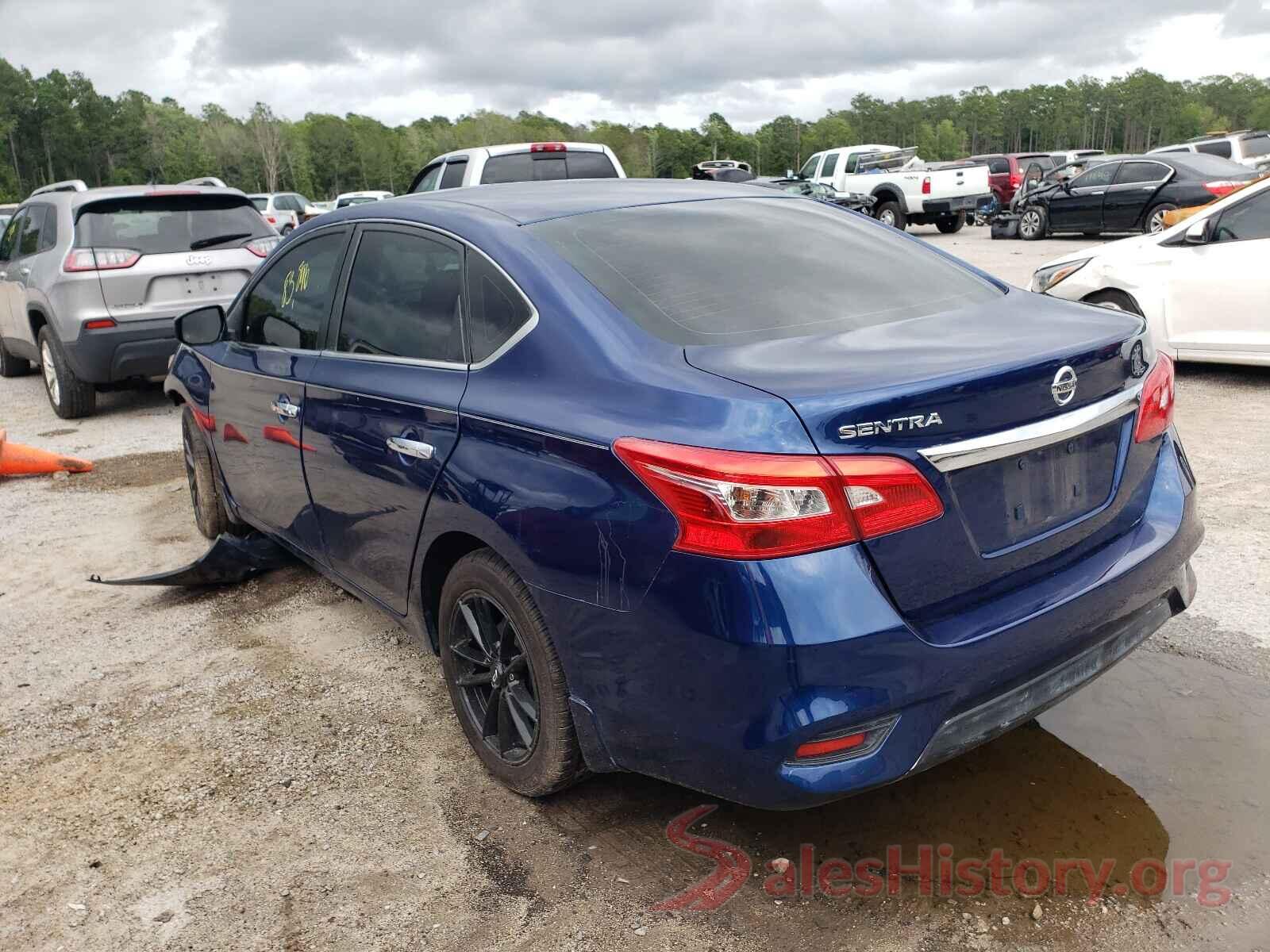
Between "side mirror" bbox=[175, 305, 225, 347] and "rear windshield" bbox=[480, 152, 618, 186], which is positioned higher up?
"rear windshield" bbox=[480, 152, 618, 186]

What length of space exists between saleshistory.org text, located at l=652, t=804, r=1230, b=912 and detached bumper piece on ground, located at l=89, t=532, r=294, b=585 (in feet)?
9.51

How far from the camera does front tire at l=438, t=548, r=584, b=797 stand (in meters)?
2.78

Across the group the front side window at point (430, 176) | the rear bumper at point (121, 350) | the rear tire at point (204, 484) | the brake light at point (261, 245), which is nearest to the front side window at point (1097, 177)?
the front side window at point (430, 176)

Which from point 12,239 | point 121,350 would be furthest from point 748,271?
point 12,239

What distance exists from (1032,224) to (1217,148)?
4.88m

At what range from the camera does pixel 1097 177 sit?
19.8 meters

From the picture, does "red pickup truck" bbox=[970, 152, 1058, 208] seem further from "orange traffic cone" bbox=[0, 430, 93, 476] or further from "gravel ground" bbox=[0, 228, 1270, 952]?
"gravel ground" bbox=[0, 228, 1270, 952]

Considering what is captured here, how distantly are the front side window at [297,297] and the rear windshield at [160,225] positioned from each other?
193 inches

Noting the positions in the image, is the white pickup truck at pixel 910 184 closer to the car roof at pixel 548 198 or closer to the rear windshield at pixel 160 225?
the rear windshield at pixel 160 225

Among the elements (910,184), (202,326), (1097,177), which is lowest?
(910,184)

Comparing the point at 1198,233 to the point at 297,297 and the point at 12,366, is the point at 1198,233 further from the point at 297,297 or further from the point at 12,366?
the point at 12,366

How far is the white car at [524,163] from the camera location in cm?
1102

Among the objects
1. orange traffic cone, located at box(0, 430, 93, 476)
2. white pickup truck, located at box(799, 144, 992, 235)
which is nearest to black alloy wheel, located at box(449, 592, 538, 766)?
orange traffic cone, located at box(0, 430, 93, 476)

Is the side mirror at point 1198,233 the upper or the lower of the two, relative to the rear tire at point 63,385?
upper
